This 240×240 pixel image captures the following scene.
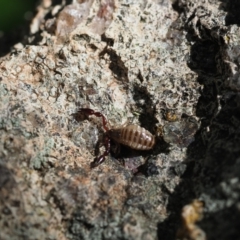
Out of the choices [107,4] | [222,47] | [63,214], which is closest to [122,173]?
[63,214]

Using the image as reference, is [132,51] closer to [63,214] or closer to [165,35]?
[165,35]

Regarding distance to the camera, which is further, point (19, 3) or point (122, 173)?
point (19, 3)

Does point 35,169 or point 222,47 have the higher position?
point 222,47

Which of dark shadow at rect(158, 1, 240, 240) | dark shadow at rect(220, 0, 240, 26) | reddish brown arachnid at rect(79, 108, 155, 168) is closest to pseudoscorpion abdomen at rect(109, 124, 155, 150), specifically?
reddish brown arachnid at rect(79, 108, 155, 168)

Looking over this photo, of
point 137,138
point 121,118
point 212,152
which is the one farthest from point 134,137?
point 212,152

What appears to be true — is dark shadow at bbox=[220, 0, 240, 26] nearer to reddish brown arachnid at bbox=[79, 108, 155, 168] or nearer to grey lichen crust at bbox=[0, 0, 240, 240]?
grey lichen crust at bbox=[0, 0, 240, 240]

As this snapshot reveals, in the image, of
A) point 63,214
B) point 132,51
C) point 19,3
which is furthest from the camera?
point 19,3

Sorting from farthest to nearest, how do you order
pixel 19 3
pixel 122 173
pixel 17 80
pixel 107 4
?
pixel 19 3, pixel 107 4, pixel 17 80, pixel 122 173
